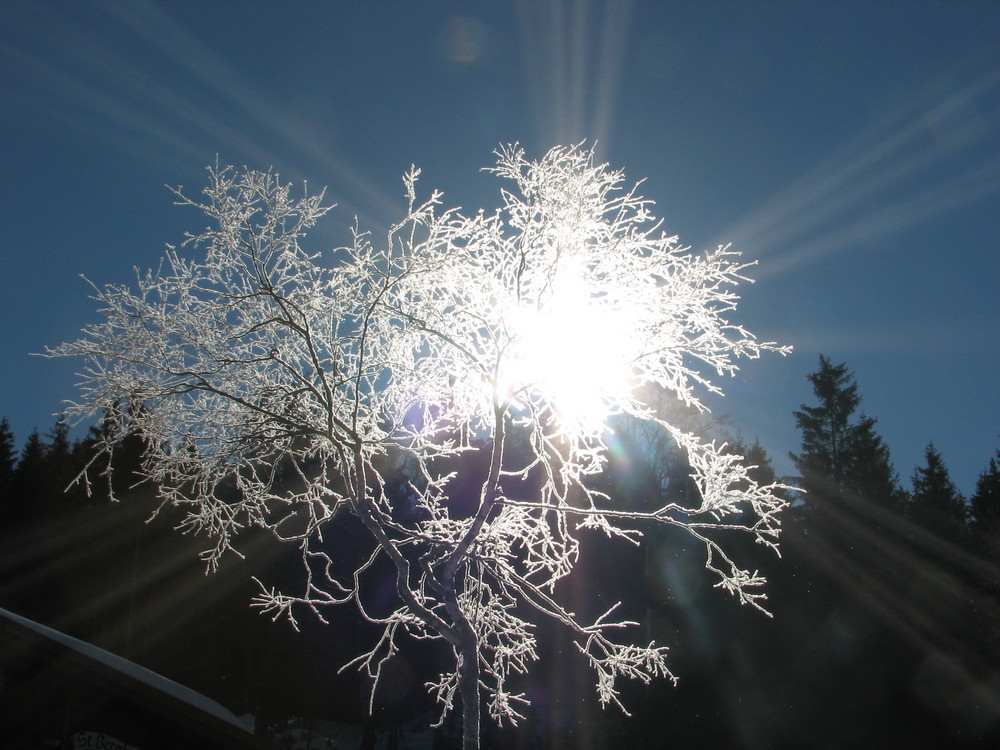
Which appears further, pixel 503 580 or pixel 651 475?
pixel 651 475

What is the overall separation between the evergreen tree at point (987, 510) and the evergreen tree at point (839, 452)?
260cm

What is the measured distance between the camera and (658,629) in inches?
711

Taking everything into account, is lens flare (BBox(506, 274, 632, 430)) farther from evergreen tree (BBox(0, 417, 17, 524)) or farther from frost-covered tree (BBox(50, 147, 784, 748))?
evergreen tree (BBox(0, 417, 17, 524))

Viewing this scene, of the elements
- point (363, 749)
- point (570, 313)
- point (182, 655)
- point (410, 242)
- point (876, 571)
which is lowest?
point (363, 749)

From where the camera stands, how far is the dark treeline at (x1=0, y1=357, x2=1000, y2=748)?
53.5 ft

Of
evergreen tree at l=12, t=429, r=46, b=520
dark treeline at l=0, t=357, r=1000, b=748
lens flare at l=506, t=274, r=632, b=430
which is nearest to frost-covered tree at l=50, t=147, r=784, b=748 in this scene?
lens flare at l=506, t=274, r=632, b=430

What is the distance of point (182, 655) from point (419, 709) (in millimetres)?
6991

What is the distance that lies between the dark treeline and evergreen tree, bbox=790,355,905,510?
183cm

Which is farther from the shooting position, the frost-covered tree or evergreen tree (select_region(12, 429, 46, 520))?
evergreen tree (select_region(12, 429, 46, 520))

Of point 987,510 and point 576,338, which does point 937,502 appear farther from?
point 576,338

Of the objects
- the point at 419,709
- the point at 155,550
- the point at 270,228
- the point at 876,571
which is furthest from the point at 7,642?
the point at 876,571

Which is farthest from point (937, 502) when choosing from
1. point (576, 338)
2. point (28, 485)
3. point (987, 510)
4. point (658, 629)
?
point (28, 485)

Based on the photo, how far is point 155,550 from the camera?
683 inches

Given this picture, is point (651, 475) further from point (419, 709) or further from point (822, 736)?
point (419, 709)
